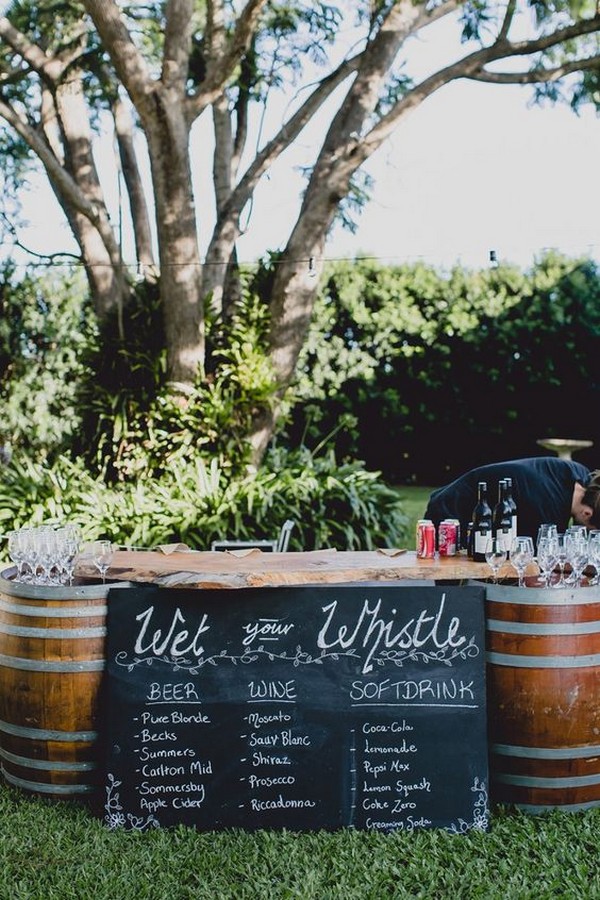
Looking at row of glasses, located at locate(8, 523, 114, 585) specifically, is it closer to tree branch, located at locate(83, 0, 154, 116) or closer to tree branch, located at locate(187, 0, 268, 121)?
tree branch, located at locate(83, 0, 154, 116)

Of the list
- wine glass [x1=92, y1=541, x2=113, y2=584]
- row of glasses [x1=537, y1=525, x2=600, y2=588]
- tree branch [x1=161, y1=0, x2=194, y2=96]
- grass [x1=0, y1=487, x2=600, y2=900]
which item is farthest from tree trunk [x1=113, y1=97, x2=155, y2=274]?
grass [x1=0, y1=487, x2=600, y2=900]

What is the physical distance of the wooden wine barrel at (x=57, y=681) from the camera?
3670 millimetres

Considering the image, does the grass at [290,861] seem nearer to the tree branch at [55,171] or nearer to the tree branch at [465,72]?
the tree branch at [55,171]

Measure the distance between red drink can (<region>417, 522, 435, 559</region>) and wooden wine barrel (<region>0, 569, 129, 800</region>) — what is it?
4.44 ft

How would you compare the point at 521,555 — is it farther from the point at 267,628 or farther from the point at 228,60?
the point at 228,60

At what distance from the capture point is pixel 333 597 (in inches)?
147

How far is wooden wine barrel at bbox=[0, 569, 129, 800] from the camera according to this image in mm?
3670

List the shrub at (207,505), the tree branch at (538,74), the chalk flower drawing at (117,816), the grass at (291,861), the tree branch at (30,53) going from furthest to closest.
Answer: the tree branch at (538,74), the shrub at (207,505), the tree branch at (30,53), the chalk flower drawing at (117,816), the grass at (291,861)

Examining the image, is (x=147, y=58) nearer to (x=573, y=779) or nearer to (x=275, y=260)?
(x=275, y=260)

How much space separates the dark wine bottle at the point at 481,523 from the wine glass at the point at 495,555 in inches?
1.1

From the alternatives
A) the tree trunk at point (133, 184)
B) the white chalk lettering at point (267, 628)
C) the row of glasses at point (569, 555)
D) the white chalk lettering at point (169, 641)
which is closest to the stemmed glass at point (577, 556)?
the row of glasses at point (569, 555)

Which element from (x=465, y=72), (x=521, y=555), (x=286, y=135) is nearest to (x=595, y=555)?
(x=521, y=555)

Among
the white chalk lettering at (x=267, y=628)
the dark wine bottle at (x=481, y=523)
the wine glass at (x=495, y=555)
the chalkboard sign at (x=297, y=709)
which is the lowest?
the chalkboard sign at (x=297, y=709)

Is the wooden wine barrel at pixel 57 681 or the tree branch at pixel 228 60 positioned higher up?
the tree branch at pixel 228 60
